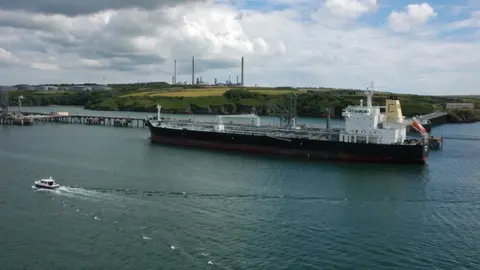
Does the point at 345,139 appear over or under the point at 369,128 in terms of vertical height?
under

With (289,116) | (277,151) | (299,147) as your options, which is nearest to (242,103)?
(289,116)

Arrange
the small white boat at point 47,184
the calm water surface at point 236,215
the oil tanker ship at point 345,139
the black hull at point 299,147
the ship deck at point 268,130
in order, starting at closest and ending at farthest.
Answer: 1. the calm water surface at point 236,215
2. the small white boat at point 47,184
3. the black hull at point 299,147
4. the oil tanker ship at point 345,139
5. the ship deck at point 268,130

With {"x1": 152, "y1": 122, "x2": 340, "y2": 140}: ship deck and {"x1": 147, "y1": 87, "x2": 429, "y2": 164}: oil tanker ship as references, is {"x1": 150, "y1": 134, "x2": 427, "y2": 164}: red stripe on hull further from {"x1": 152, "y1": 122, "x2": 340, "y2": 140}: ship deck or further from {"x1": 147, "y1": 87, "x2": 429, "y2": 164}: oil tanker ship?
{"x1": 152, "y1": 122, "x2": 340, "y2": 140}: ship deck

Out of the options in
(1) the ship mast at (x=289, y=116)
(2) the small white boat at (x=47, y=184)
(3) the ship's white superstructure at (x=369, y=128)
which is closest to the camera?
(2) the small white boat at (x=47, y=184)

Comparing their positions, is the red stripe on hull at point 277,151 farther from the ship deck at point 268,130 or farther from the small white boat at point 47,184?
the small white boat at point 47,184

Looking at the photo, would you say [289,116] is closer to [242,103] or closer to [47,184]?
[47,184]

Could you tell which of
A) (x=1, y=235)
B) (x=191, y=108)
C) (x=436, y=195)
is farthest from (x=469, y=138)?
(x=191, y=108)

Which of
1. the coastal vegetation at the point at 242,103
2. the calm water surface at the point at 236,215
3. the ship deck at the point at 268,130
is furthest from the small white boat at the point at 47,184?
the coastal vegetation at the point at 242,103

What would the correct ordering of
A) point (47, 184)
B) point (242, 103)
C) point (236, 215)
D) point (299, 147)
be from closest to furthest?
point (236, 215)
point (47, 184)
point (299, 147)
point (242, 103)
